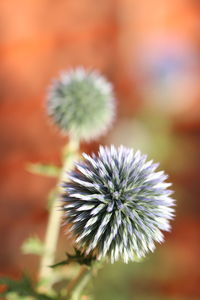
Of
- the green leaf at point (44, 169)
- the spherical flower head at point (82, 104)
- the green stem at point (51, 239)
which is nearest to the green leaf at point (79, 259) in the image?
the green stem at point (51, 239)

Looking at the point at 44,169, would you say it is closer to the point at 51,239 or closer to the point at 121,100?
the point at 51,239

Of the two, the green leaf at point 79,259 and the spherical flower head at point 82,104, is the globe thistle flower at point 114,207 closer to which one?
the green leaf at point 79,259

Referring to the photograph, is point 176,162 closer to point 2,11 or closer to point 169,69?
point 169,69

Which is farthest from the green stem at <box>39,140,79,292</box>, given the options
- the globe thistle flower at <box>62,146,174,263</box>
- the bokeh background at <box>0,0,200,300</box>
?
the bokeh background at <box>0,0,200,300</box>

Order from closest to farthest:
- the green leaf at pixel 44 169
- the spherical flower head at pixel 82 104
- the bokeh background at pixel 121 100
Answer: the green leaf at pixel 44 169 < the spherical flower head at pixel 82 104 < the bokeh background at pixel 121 100

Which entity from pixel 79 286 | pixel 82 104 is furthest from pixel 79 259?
pixel 82 104

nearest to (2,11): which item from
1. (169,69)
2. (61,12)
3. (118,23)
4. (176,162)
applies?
(61,12)

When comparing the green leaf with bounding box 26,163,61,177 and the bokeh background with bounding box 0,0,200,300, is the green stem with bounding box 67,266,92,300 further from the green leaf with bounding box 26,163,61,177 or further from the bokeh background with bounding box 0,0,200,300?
the bokeh background with bounding box 0,0,200,300
